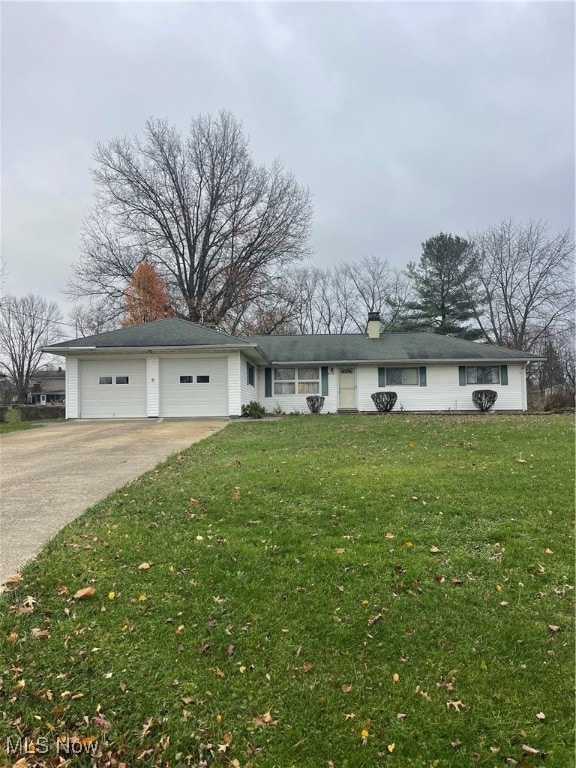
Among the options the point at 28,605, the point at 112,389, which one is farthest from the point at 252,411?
the point at 28,605

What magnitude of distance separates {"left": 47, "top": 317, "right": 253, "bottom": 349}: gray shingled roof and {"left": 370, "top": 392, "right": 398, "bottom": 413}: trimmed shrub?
6.27 m

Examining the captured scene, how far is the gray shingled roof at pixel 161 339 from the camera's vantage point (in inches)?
634

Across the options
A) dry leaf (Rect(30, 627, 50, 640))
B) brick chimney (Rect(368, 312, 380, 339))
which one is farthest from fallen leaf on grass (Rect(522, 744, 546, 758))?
brick chimney (Rect(368, 312, 380, 339))

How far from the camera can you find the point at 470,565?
3643 millimetres

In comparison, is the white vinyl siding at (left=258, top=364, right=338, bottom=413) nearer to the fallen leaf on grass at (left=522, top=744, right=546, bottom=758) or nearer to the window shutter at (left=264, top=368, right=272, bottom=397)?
the window shutter at (left=264, top=368, right=272, bottom=397)

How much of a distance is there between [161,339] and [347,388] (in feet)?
27.0

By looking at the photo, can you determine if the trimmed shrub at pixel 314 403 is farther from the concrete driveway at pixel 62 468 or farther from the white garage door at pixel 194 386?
the concrete driveway at pixel 62 468

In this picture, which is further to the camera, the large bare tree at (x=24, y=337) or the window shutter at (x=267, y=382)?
the large bare tree at (x=24, y=337)

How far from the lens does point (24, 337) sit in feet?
169

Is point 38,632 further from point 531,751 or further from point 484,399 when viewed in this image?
point 484,399

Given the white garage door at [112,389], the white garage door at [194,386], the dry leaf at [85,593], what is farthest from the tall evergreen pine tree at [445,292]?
the dry leaf at [85,593]

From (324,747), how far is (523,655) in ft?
4.36

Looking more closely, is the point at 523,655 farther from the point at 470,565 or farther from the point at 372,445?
the point at 372,445

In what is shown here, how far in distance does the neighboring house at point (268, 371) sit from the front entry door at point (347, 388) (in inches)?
1.7
